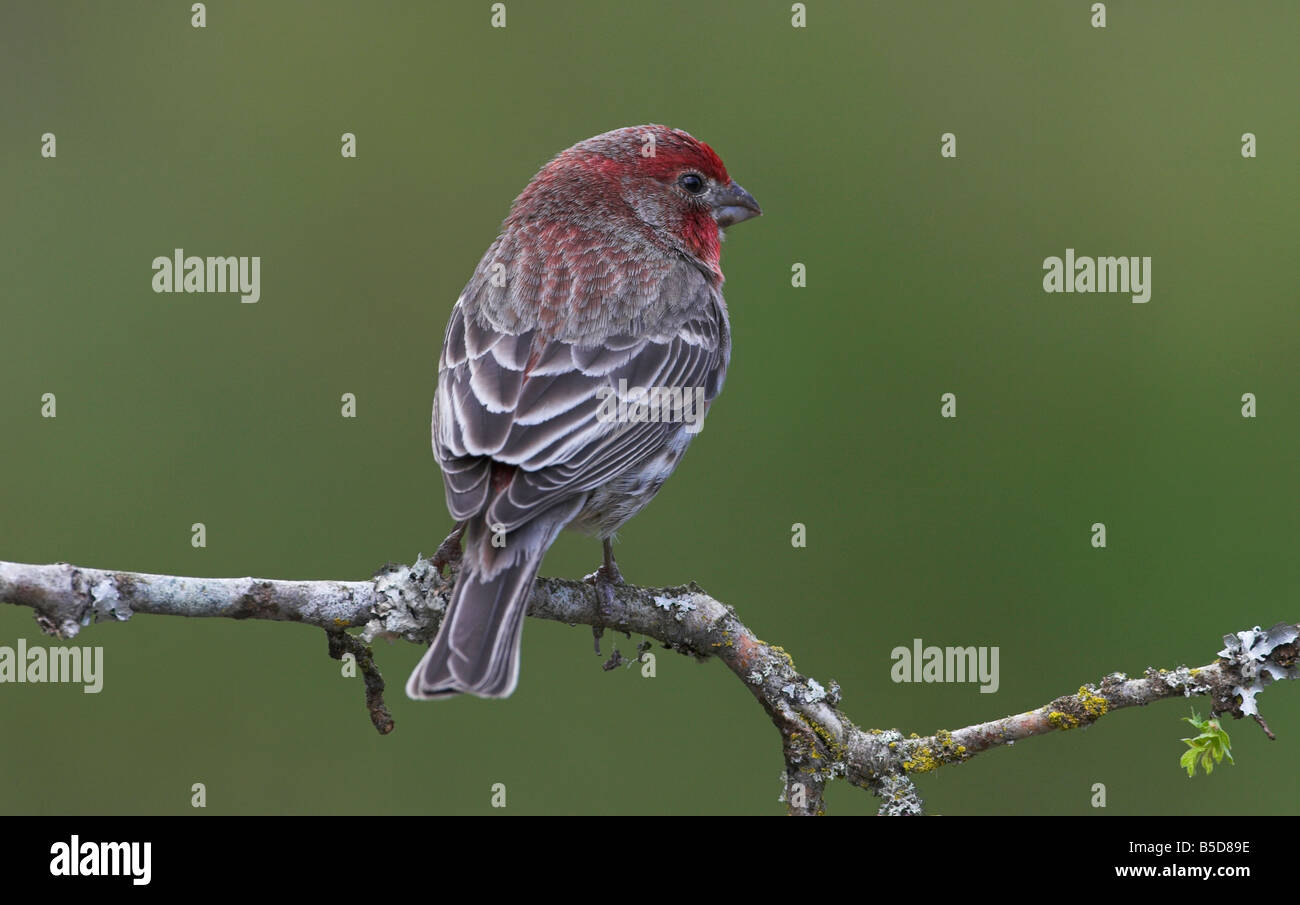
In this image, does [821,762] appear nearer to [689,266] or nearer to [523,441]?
[523,441]

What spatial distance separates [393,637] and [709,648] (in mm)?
1095

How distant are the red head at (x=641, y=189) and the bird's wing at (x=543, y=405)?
47cm

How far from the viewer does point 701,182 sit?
20.9ft

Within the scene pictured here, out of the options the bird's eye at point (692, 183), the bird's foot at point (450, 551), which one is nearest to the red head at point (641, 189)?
the bird's eye at point (692, 183)

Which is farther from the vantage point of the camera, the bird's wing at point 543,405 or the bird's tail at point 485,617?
the bird's wing at point 543,405

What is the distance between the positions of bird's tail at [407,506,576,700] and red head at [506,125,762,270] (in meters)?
1.86

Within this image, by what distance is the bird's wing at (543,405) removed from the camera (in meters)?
4.73

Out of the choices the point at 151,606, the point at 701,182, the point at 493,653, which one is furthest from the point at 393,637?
the point at 701,182

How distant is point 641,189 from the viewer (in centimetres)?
623

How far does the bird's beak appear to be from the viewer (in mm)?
6418

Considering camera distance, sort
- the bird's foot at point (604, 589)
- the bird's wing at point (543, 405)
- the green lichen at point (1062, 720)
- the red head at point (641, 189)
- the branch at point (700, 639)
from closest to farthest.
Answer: the branch at point (700, 639) < the green lichen at point (1062, 720) < the bird's wing at point (543, 405) < the bird's foot at point (604, 589) < the red head at point (641, 189)

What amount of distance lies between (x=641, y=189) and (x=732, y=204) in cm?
48

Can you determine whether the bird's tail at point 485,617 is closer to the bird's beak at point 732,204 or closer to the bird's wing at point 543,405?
the bird's wing at point 543,405
